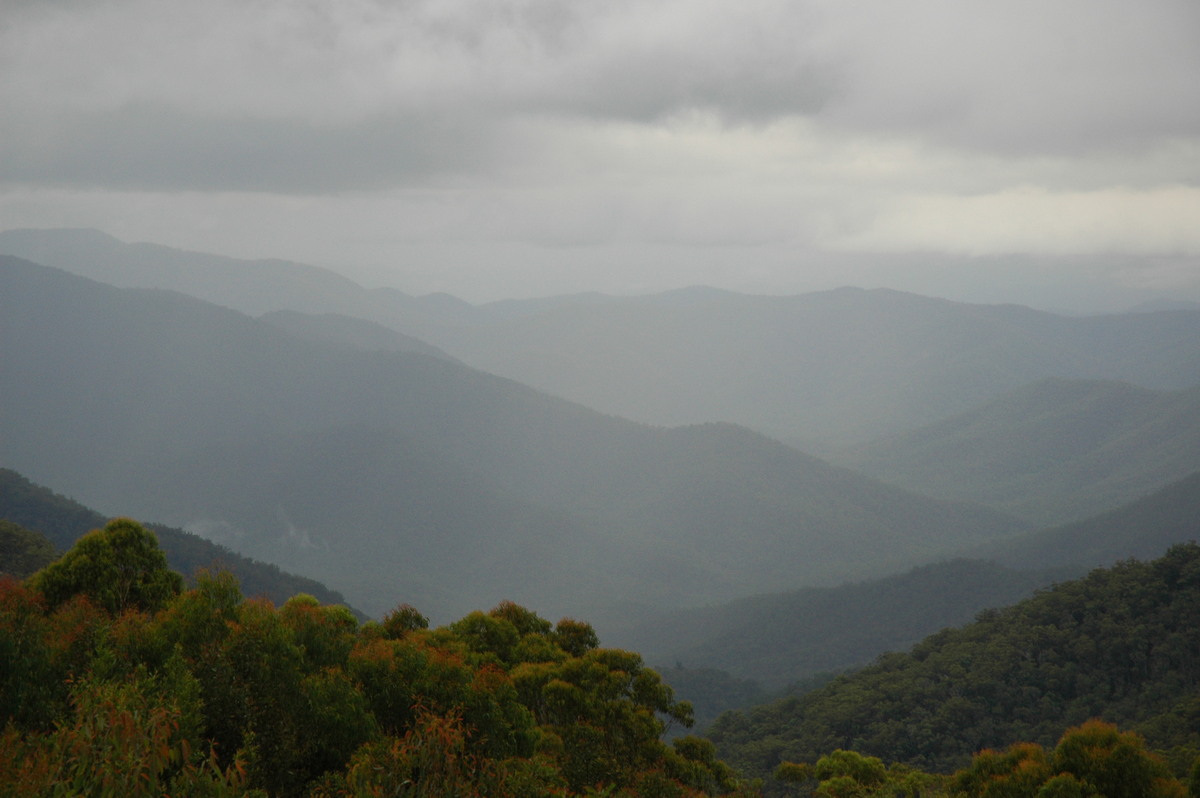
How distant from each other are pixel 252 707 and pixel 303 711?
3.49ft

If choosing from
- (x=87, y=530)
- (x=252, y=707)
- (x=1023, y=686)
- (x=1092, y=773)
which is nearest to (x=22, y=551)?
(x=87, y=530)

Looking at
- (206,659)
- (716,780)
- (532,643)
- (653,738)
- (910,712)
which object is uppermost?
(206,659)

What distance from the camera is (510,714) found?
63.8 ft

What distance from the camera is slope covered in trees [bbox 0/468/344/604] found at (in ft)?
484

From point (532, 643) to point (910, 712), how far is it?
63939mm

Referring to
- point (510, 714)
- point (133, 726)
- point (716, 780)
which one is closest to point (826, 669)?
point (716, 780)

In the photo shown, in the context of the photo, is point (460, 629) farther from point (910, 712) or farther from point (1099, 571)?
point (1099, 571)

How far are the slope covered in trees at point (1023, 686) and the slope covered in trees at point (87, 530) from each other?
317 ft

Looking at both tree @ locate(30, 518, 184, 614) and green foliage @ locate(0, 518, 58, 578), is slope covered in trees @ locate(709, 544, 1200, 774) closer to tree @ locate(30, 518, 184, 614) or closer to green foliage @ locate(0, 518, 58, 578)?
tree @ locate(30, 518, 184, 614)

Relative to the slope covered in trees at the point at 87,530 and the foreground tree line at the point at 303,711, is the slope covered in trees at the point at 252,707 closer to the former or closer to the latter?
the foreground tree line at the point at 303,711

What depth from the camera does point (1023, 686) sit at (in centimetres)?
8044

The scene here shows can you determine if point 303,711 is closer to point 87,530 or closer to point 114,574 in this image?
point 114,574

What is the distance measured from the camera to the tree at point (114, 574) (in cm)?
2281

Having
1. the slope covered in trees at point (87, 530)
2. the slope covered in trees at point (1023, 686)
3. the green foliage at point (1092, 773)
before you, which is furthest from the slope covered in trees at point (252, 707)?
the slope covered in trees at point (87, 530)
